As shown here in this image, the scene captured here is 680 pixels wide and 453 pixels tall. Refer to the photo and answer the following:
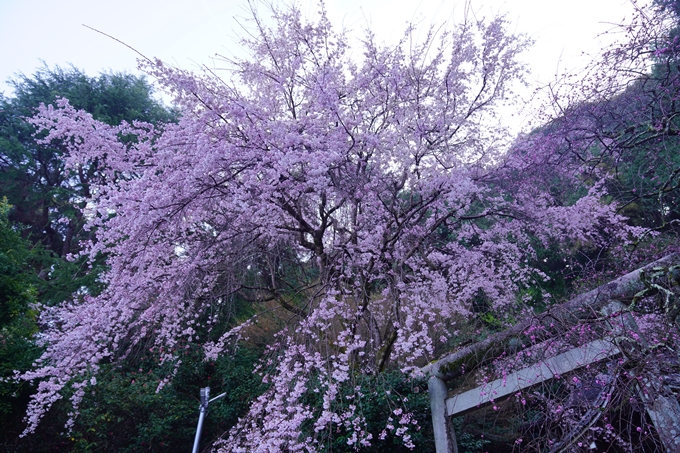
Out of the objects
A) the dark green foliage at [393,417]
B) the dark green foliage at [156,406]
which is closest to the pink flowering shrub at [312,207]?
the dark green foliage at [393,417]

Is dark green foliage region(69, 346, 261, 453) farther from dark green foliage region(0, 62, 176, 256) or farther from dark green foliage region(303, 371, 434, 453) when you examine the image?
dark green foliage region(0, 62, 176, 256)

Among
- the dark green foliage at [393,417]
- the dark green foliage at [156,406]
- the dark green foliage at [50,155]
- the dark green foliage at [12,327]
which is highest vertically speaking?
the dark green foliage at [50,155]

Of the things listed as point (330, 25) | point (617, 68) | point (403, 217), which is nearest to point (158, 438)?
point (403, 217)

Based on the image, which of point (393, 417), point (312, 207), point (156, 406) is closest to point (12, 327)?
point (156, 406)

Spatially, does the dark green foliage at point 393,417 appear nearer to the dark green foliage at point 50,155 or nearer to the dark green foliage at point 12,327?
the dark green foliage at point 12,327

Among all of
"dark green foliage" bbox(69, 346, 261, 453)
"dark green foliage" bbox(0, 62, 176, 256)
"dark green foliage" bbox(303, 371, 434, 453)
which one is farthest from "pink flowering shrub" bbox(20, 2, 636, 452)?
"dark green foliage" bbox(0, 62, 176, 256)

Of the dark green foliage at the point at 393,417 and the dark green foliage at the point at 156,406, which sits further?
the dark green foliage at the point at 156,406

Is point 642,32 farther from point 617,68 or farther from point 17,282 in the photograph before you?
point 17,282

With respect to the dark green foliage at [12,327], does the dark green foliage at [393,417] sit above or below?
below

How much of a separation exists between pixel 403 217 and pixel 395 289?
0.84m

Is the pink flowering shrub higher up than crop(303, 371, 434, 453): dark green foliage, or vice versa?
the pink flowering shrub

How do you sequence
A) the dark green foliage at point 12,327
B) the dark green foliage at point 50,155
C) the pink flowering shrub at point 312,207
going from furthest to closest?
the dark green foliage at point 50,155 < the dark green foliage at point 12,327 < the pink flowering shrub at point 312,207

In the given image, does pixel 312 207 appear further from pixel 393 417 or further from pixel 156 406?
pixel 156 406

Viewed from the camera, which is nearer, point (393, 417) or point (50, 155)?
point (393, 417)
